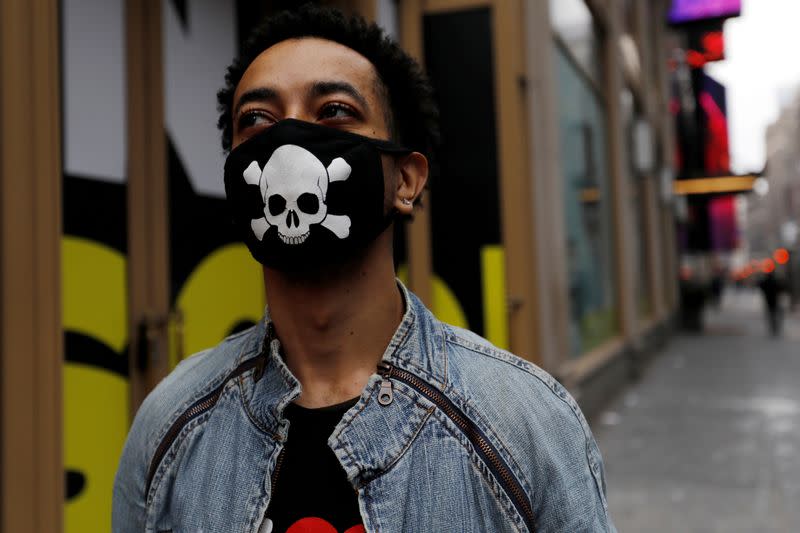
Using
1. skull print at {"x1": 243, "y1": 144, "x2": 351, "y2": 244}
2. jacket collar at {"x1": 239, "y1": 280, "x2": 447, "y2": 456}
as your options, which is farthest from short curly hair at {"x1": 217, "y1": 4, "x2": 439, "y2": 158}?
jacket collar at {"x1": 239, "y1": 280, "x2": 447, "y2": 456}

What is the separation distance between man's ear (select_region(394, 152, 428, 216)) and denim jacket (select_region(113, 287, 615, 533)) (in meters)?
0.21

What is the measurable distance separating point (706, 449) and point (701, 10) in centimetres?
1591

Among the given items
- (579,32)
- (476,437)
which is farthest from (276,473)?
(579,32)

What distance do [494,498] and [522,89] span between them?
19.0ft

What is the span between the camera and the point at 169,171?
154 inches

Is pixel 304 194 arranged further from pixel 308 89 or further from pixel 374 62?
pixel 374 62

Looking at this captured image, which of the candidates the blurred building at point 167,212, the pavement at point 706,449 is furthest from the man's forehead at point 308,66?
the pavement at point 706,449

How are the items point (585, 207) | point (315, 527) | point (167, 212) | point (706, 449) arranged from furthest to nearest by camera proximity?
1. point (585, 207)
2. point (706, 449)
3. point (167, 212)
4. point (315, 527)

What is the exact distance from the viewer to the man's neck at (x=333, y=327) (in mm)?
1382

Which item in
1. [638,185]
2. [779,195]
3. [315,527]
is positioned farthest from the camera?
[779,195]

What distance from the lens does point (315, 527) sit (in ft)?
4.08

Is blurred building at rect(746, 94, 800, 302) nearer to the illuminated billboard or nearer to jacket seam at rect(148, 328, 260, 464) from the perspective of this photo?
the illuminated billboard

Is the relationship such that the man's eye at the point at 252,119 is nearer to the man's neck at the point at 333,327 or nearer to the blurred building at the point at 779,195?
the man's neck at the point at 333,327

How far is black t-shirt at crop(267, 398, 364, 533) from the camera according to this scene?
126cm
